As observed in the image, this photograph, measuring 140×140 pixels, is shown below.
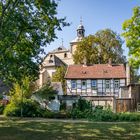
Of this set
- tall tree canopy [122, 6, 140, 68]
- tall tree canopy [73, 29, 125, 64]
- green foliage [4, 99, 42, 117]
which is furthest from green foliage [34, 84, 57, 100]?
tall tree canopy [73, 29, 125, 64]

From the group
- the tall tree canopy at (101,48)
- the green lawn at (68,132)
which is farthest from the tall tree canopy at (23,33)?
the tall tree canopy at (101,48)

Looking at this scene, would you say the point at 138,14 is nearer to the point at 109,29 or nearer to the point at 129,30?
the point at 129,30

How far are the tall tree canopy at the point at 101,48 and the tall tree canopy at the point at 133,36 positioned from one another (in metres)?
27.3

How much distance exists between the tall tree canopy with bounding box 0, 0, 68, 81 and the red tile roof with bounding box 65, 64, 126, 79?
27.8 meters

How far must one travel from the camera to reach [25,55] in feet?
90.7

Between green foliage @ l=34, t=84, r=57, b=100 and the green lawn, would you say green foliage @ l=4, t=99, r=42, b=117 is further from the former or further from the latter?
the green lawn

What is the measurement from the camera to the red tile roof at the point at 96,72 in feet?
181

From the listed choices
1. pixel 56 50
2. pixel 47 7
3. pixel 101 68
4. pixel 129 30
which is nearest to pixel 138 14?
pixel 129 30

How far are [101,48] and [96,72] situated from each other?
24.8 ft

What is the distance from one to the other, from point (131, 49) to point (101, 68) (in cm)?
2257

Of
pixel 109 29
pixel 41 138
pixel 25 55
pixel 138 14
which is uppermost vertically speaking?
pixel 109 29

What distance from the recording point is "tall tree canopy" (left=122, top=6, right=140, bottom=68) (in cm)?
3331

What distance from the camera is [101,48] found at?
61.9 metres

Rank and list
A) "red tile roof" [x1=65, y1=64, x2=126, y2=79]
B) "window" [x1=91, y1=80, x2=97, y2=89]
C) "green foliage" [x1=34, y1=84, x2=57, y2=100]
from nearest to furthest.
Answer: "green foliage" [x1=34, y1=84, x2=57, y2=100] → "window" [x1=91, y1=80, x2=97, y2=89] → "red tile roof" [x1=65, y1=64, x2=126, y2=79]
